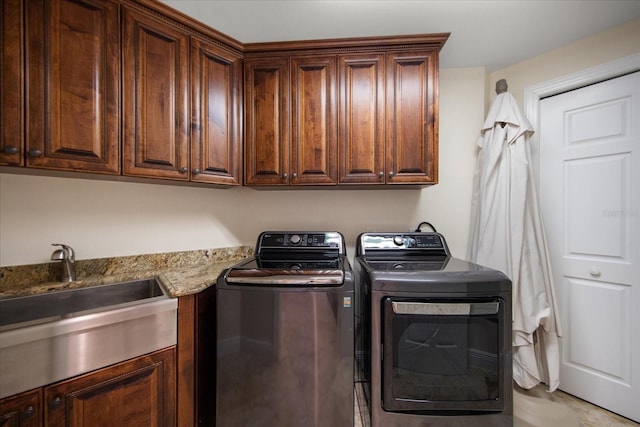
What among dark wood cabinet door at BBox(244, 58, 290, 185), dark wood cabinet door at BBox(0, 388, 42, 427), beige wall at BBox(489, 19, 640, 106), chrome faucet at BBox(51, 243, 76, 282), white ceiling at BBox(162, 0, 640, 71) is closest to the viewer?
dark wood cabinet door at BBox(0, 388, 42, 427)

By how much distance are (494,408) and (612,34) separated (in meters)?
2.45

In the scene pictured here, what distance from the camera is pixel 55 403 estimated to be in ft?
2.75

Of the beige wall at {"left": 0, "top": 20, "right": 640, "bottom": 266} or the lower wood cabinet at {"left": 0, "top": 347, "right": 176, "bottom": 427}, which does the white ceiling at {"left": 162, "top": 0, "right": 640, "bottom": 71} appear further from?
the lower wood cabinet at {"left": 0, "top": 347, "right": 176, "bottom": 427}

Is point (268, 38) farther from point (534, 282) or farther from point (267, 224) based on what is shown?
point (534, 282)

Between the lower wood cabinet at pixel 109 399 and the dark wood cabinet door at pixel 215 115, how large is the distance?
3.29 feet

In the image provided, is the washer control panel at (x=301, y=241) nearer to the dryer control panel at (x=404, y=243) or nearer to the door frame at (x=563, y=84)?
the dryer control panel at (x=404, y=243)

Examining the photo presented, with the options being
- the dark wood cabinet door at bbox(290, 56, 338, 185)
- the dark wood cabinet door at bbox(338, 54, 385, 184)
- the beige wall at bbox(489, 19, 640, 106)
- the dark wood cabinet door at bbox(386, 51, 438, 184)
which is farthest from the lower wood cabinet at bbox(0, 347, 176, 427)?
the beige wall at bbox(489, 19, 640, 106)

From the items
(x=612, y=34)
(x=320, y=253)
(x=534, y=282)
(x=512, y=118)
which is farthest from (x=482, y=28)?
(x=320, y=253)

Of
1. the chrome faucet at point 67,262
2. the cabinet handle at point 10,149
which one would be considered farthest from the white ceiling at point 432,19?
the chrome faucet at point 67,262

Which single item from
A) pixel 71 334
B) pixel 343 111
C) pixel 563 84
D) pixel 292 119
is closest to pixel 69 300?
pixel 71 334

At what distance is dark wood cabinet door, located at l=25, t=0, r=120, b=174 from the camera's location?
1.01 meters

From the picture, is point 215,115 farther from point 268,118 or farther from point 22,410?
point 22,410

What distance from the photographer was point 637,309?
1471 mm

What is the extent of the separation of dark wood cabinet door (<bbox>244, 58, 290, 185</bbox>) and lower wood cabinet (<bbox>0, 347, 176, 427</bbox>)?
3.84 ft
